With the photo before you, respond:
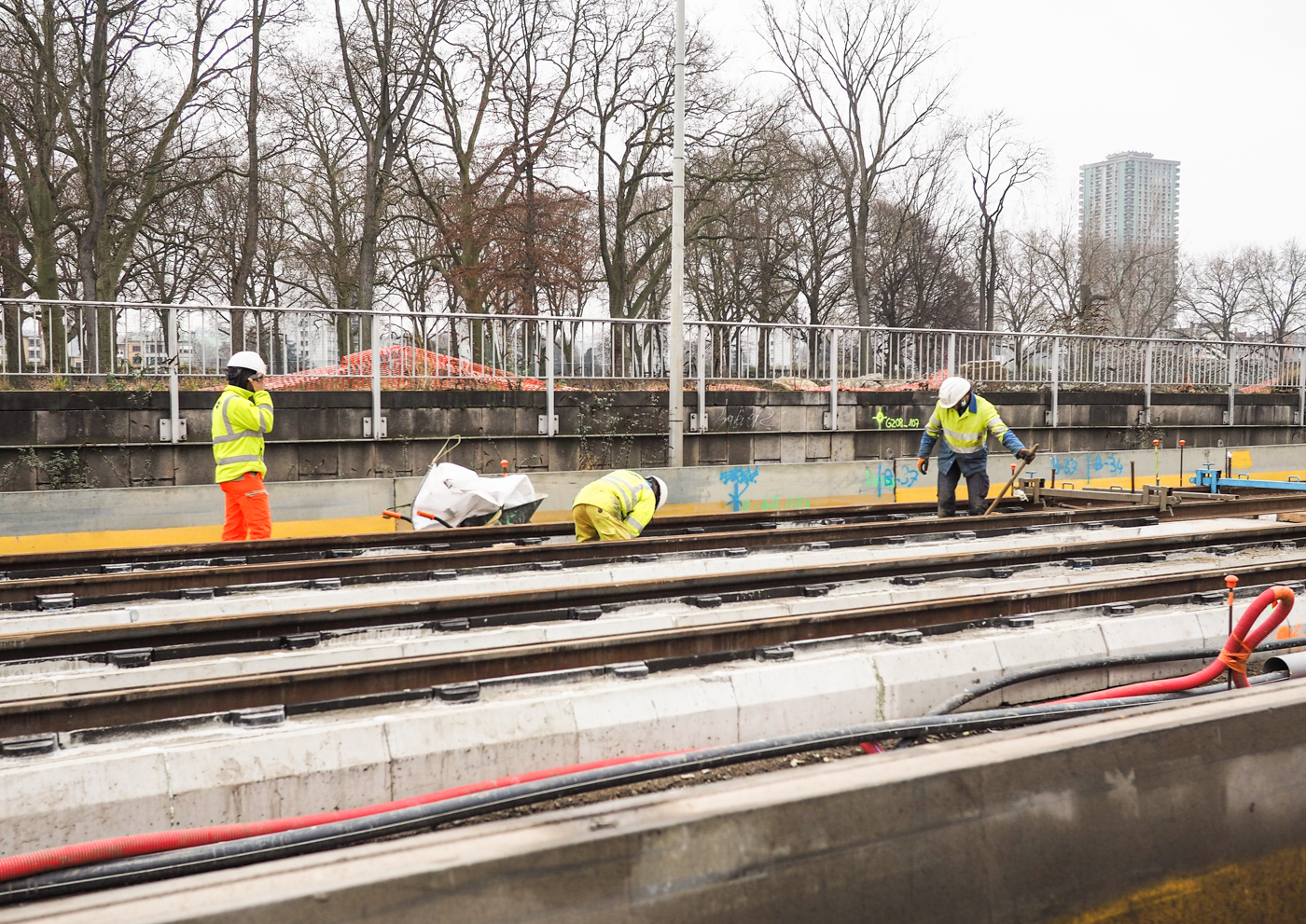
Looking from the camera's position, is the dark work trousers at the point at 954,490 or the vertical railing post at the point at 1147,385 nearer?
the dark work trousers at the point at 954,490

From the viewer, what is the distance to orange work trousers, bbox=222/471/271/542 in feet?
30.9

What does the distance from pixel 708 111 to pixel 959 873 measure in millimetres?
29417

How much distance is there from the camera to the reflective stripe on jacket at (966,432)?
10.7 metres

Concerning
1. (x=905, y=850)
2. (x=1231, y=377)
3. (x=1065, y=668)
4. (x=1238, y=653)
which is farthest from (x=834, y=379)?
(x=905, y=850)

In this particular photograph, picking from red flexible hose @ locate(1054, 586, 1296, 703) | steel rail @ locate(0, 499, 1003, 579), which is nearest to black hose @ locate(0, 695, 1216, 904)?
red flexible hose @ locate(1054, 586, 1296, 703)

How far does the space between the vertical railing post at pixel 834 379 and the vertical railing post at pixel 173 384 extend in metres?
10.2

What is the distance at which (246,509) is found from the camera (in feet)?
31.0

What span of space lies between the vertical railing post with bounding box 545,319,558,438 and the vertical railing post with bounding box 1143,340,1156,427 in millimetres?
12524

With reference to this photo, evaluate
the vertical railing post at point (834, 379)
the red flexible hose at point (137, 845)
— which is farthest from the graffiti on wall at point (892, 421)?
the red flexible hose at point (137, 845)

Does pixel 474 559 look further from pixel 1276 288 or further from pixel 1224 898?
pixel 1276 288

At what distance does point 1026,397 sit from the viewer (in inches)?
727

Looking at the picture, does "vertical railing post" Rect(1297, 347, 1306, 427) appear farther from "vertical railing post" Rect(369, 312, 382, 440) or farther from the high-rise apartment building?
the high-rise apartment building

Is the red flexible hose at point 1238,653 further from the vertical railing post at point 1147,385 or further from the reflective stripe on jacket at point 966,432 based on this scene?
the vertical railing post at point 1147,385

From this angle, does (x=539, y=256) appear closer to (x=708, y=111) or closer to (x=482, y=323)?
(x=708, y=111)
